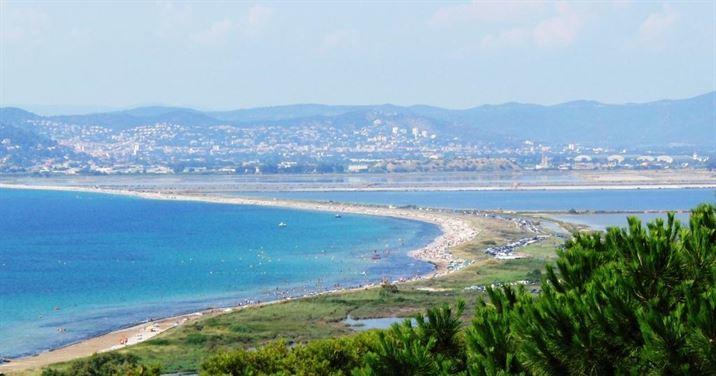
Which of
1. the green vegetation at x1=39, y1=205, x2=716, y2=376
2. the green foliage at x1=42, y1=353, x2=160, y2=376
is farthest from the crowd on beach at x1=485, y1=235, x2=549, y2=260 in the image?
the green vegetation at x1=39, y1=205, x2=716, y2=376

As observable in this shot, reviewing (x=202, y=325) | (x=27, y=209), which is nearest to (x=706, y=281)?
(x=202, y=325)

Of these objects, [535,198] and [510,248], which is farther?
[535,198]

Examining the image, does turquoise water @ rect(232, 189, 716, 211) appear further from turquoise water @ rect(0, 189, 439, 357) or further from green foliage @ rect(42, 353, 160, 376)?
green foliage @ rect(42, 353, 160, 376)

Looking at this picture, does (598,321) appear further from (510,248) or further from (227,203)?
(227,203)

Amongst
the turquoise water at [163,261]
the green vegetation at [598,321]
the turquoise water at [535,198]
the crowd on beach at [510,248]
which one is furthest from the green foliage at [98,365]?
the turquoise water at [535,198]

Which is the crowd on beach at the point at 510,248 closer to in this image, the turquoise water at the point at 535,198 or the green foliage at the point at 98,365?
the turquoise water at the point at 535,198

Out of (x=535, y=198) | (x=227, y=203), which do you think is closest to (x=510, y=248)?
(x=535, y=198)
